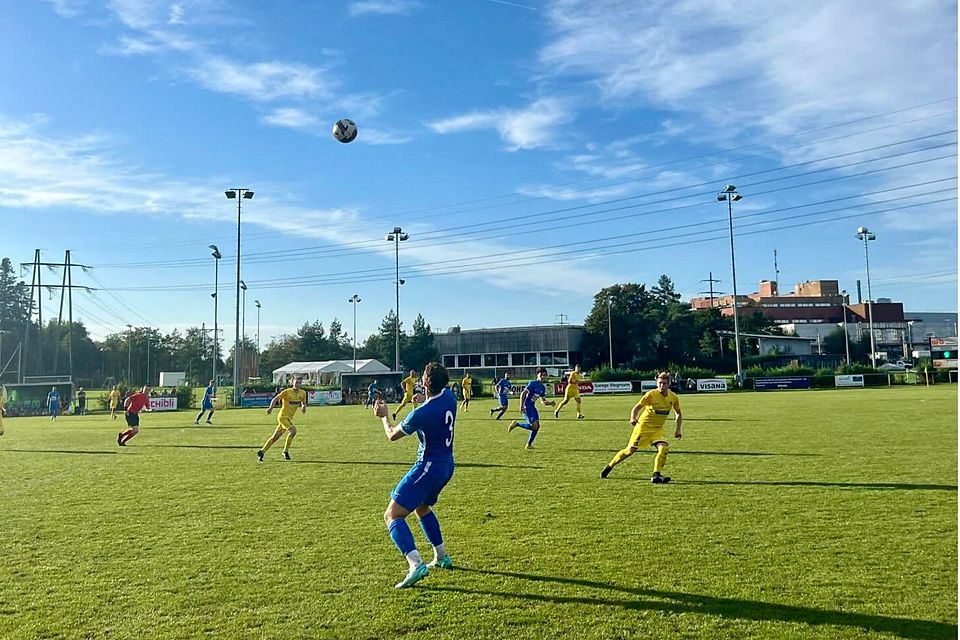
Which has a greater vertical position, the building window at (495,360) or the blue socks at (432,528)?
the building window at (495,360)

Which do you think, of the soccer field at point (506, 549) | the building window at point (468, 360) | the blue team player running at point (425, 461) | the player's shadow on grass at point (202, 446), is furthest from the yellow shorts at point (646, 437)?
the building window at point (468, 360)

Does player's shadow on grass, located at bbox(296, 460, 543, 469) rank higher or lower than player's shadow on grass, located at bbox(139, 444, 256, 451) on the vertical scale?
higher

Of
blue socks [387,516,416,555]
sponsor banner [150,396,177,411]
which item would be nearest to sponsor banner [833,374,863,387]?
sponsor banner [150,396,177,411]

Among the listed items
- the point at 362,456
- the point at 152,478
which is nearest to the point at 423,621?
the point at 152,478

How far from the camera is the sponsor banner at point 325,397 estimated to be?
49.1m

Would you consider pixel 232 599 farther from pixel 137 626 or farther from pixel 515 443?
pixel 515 443

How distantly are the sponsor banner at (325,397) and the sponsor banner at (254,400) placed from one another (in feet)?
9.17

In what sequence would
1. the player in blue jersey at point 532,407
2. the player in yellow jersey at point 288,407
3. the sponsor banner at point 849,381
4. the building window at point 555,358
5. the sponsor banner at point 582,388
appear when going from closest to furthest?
the player in yellow jersey at point 288,407 → the player in blue jersey at point 532,407 → the sponsor banner at point 582,388 → the sponsor banner at point 849,381 → the building window at point 555,358

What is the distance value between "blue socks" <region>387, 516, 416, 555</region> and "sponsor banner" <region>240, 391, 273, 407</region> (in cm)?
4374

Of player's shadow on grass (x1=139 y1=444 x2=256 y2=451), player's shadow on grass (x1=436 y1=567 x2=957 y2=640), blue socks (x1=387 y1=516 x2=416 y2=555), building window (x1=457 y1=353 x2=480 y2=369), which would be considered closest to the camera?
player's shadow on grass (x1=436 y1=567 x2=957 y2=640)

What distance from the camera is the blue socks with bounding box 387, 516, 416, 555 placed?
21.9ft

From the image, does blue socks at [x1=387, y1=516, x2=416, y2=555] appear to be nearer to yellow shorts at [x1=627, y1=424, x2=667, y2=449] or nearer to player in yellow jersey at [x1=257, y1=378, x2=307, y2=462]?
yellow shorts at [x1=627, y1=424, x2=667, y2=449]

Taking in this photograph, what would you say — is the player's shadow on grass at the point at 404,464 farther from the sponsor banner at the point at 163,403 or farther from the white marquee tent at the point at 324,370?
the white marquee tent at the point at 324,370

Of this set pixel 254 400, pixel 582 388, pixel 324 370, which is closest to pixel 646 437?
pixel 254 400
